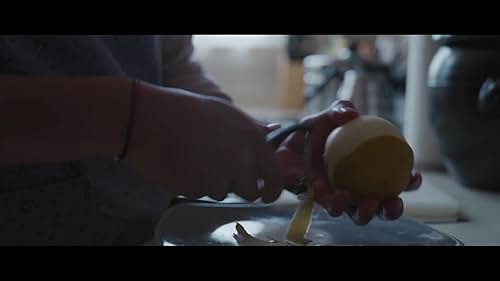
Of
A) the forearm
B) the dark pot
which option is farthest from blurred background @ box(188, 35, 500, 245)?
the forearm

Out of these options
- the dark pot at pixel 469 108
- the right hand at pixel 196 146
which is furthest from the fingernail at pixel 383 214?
the dark pot at pixel 469 108

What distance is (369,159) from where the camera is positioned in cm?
37

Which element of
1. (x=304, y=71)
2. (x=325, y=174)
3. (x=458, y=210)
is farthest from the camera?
(x=304, y=71)

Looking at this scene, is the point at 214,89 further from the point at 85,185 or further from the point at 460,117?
the point at 460,117

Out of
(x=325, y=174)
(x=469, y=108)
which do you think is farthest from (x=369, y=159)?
(x=469, y=108)

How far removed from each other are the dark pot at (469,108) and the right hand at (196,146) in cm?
34

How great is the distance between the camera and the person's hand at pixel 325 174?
1.24 feet

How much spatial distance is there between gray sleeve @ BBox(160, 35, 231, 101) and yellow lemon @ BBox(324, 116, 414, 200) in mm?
150

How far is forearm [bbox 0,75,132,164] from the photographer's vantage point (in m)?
0.29

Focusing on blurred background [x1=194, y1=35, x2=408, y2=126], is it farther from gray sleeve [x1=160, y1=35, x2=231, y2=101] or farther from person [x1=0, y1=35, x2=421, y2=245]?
person [x1=0, y1=35, x2=421, y2=245]

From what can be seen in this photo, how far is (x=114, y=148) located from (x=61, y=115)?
0.03 metres

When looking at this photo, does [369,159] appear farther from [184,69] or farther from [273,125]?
[184,69]
